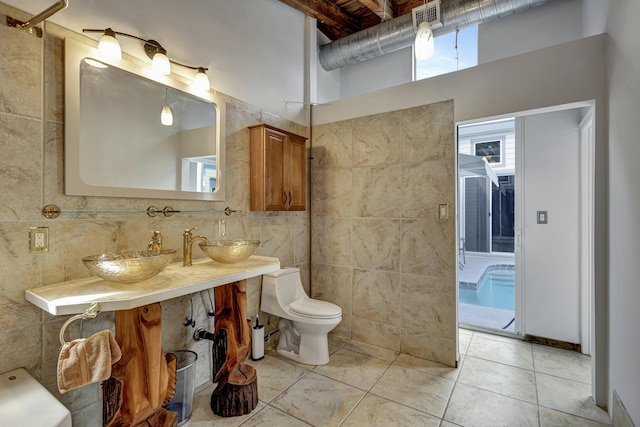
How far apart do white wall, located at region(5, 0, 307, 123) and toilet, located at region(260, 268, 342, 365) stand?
1603 mm

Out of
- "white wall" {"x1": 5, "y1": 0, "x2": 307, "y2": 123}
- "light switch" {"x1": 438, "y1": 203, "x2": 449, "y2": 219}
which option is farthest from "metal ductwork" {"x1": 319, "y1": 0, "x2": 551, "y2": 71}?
"light switch" {"x1": 438, "y1": 203, "x2": 449, "y2": 219}

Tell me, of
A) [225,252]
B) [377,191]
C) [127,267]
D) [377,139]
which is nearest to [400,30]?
[377,139]

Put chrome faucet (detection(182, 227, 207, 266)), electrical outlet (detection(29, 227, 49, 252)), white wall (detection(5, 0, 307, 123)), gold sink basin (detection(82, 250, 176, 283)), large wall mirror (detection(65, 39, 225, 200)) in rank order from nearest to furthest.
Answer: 1. gold sink basin (detection(82, 250, 176, 283))
2. electrical outlet (detection(29, 227, 49, 252))
3. large wall mirror (detection(65, 39, 225, 200))
4. white wall (detection(5, 0, 307, 123))
5. chrome faucet (detection(182, 227, 207, 266))

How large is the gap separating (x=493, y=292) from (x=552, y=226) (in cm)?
140

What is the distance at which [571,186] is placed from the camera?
2775 mm

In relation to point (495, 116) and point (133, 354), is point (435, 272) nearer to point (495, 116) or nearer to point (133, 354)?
point (495, 116)

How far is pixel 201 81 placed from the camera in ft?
6.89

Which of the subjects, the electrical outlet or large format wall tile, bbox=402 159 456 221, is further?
large format wall tile, bbox=402 159 456 221

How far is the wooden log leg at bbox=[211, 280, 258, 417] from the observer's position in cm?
191

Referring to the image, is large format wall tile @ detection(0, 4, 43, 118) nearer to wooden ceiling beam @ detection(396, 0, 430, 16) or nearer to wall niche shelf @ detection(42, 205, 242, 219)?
wall niche shelf @ detection(42, 205, 242, 219)

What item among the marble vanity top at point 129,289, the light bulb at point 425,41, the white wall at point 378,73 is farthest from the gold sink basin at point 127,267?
the white wall at point 378,73

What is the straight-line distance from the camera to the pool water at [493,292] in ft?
11.8

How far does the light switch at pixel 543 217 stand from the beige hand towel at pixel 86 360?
3.43m

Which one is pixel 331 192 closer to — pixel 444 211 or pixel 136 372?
pixel 444 211
